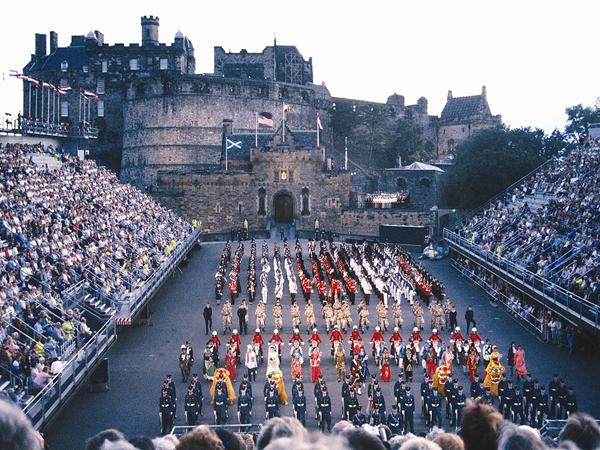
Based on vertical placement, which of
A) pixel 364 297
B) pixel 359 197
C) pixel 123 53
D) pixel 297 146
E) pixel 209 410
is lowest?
pixel 209 410

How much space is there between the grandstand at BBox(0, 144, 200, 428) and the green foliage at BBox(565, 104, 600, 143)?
3184 cm

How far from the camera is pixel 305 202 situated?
56.6 meters

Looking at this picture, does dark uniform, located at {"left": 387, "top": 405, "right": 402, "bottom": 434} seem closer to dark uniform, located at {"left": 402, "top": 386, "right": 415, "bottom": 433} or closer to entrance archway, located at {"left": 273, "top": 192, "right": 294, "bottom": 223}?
dark uniform, located at {"left": 402, "top": 386, "right": 415, "bottom": 433}

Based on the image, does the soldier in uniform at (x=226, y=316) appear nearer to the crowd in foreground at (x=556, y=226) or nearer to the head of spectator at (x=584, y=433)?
the crowd in foreground at (x=556, y=226)

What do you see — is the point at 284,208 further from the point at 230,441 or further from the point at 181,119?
the point at 230,441

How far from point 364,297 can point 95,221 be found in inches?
491

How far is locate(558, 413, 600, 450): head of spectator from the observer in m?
5.40

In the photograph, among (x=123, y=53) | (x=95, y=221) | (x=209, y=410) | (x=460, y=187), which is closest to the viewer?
(x=209, y=410)

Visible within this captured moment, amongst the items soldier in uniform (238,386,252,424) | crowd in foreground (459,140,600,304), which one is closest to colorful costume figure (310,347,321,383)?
soldier in uniform (238,386,252,424)

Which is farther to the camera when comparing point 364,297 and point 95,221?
point 95,221

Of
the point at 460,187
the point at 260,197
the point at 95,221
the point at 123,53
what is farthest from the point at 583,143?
the point at 123,53

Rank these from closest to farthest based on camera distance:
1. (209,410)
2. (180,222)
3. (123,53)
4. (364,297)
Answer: (209,410)
(364,297)
(180,222)
(123,53)

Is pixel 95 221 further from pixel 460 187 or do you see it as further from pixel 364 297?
pixel 460 187

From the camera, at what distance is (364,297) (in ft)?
105
